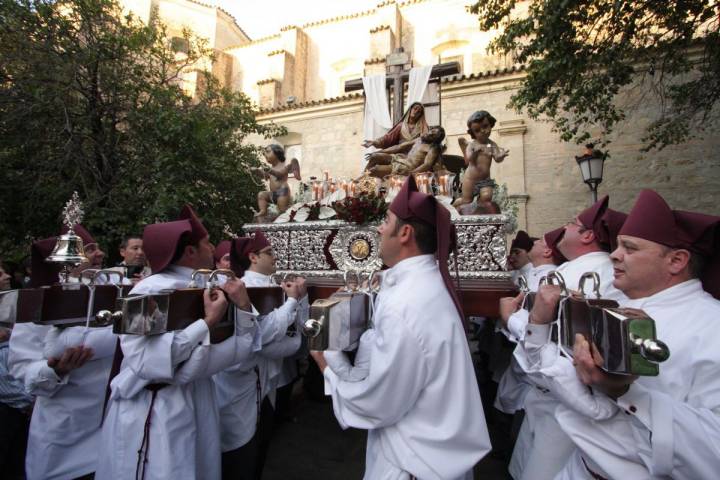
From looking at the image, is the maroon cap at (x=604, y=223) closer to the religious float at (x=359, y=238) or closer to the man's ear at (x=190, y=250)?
the religious float at (x=359, y=238)

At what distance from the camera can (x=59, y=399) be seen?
279 centimetres

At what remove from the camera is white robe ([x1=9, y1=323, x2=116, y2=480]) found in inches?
105

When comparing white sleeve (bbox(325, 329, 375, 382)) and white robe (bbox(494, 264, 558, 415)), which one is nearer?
white sleeve (bbox(325, 329, 375, 382))

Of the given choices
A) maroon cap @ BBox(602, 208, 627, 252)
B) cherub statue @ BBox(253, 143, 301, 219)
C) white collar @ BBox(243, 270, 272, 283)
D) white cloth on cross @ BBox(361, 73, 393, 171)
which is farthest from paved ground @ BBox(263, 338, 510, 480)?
white cloth on cross @ BBox(361, 73, 393, 171)

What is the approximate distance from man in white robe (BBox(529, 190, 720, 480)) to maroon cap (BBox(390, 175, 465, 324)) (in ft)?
1.73

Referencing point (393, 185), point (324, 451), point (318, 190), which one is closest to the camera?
point (324, 451)

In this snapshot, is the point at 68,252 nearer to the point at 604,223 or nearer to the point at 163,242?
the point at 163,242

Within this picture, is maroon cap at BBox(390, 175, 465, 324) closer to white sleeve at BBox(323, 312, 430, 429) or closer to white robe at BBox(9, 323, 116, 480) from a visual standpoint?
white sleeve at BBox(323, 312, 430, 429)

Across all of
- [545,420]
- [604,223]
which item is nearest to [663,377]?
[545,420]

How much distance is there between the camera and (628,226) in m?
1.86

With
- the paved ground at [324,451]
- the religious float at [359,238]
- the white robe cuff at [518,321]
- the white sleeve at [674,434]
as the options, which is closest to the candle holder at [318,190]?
the religious float at [359,238]

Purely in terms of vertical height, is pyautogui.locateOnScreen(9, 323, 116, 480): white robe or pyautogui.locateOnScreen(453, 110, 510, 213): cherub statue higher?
pyautogui.locateOnScreen(453, 110, 510, 213): cherub statue

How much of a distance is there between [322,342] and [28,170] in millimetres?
8842

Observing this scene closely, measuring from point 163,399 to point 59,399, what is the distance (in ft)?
3.99
